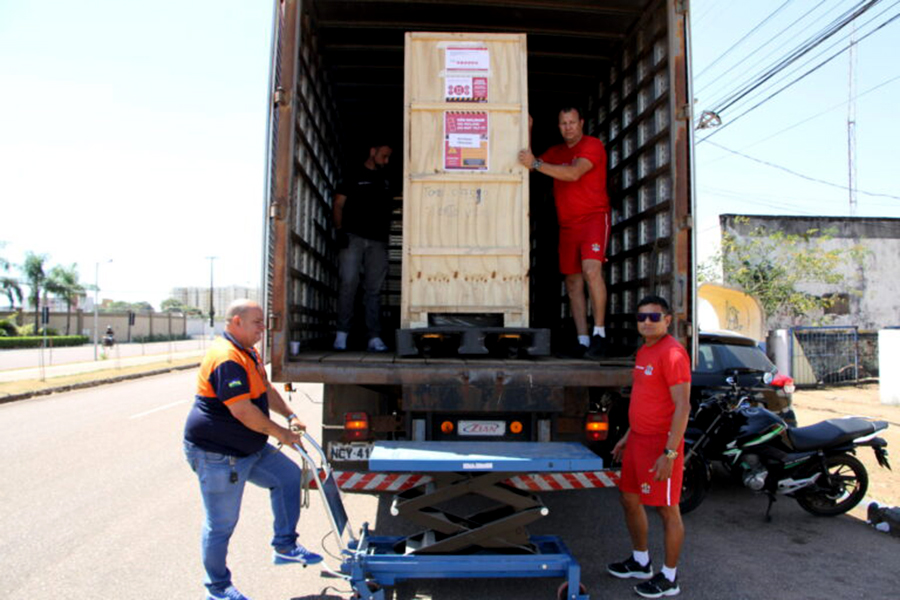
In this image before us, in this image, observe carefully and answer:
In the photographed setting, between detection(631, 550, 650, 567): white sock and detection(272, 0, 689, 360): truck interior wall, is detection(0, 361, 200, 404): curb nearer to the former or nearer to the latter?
detection(272, 0, 689, 360): truck interior wall

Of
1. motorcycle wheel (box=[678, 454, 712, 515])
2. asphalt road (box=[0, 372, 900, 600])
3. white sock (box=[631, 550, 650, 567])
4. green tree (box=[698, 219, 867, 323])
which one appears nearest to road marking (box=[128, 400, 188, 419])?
asphalt road (box=[0, 372, 900, 600])

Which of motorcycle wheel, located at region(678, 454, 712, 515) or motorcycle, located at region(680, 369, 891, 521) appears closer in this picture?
motorcycle, located at region(680, 369, 891, 521)

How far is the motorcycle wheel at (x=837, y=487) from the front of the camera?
5.38 m

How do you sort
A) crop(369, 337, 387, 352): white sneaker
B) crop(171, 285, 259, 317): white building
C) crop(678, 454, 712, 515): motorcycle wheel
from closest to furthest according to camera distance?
crop(369, 337, 387, 352): white sneaker → crop(678, 454, 712, 515): motorcycle wheel → crop(171, 285, 259, 317): white building

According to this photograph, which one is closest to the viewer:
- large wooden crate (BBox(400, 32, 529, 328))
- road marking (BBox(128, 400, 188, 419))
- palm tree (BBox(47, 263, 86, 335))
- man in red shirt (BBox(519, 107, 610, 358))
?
large wooden crate (BBox(400, 32, 529, 328))

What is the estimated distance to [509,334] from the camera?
14.7ft

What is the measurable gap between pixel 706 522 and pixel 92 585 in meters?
4.61

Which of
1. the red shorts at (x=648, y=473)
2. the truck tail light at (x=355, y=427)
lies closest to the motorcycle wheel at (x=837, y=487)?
the red shorts at (x=648, y=473)

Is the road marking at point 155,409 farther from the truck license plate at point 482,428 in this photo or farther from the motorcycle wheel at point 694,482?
the motorcycle wheel at point 694,482

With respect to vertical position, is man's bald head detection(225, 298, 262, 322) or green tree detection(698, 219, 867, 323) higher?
green tree detection(698, 219, 867, 323)

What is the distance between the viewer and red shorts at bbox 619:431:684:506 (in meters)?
3.76

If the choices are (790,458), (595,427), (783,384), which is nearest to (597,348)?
(595,427)

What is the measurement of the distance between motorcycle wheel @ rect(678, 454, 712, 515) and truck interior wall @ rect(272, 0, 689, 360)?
1.20 m

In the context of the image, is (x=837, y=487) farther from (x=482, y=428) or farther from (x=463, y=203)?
(x=463, y=203)
